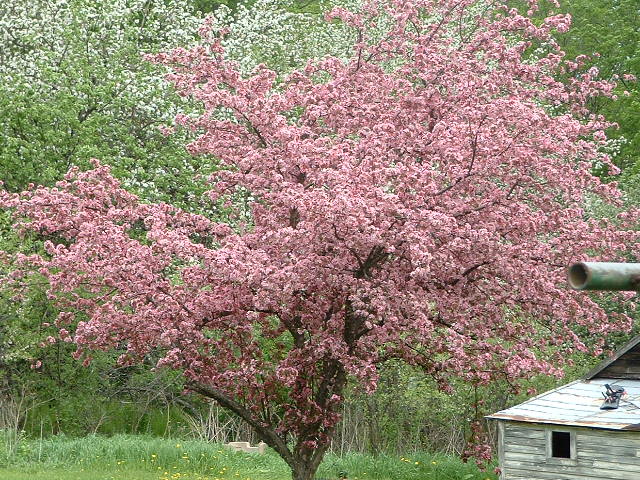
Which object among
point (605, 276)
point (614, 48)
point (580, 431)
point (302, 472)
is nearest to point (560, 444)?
point (580, 431)

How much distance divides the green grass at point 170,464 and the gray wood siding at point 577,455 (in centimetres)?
270

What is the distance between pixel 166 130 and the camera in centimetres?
1656

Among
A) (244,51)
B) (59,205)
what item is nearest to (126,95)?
(244,51)

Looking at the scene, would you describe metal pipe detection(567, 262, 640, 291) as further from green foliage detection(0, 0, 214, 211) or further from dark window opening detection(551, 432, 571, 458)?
green foliage detection(0, 0, 214, 211)

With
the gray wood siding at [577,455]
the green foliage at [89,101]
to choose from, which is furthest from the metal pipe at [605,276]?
the green foliage at [89,101]

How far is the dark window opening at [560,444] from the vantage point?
17234 millimetres

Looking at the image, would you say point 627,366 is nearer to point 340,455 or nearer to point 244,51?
point 340,455

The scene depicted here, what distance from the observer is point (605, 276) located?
3219mm

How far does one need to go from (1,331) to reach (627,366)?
11.3m

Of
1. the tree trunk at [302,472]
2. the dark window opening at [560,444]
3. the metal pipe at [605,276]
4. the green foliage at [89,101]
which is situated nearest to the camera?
the metal pipe at [605,276]

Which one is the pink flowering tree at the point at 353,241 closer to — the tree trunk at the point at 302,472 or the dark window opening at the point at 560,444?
the tree trunk at the point at 302,472

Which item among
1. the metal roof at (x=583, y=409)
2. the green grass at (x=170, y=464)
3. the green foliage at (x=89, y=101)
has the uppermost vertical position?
the green foliage at (x=89, y=101)

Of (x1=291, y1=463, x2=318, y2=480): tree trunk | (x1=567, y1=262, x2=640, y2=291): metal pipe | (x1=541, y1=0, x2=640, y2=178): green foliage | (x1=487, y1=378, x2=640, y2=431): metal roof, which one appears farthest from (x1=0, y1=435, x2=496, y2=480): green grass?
(x1=541, y1=0, x2=640, y2=178): green foliage

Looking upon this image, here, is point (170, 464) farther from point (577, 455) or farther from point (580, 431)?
point (580, 431)
